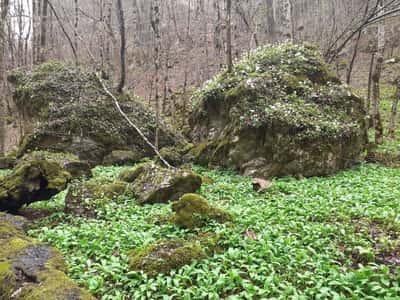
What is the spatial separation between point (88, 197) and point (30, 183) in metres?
1.25

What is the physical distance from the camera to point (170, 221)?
21.0 feet

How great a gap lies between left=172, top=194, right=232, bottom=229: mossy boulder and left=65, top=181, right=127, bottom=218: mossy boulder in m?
2.18

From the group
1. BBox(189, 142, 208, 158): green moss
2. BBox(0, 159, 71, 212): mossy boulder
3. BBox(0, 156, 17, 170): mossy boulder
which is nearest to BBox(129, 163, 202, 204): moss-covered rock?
BBox(0, 159, 71, 212): mossy boulder

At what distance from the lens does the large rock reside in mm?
14633

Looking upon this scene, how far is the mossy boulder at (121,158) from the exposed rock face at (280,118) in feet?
8.98

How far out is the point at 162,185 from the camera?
841 cm

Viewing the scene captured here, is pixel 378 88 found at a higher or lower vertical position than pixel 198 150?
higher

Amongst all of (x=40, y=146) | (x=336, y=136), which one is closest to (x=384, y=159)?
(x=336, y=136)

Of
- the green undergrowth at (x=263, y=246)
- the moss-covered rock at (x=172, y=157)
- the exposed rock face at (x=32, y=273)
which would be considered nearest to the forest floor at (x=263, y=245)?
the green undergrowth at (x=263, y=246)

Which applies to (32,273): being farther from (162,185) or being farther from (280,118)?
(280,118)

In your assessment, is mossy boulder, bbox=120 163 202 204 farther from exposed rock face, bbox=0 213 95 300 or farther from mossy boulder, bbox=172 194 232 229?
exposed rock face, bbox=0 213 95 300

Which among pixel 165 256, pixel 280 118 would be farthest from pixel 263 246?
pixel 280 118

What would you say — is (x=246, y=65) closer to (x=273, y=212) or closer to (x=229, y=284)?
(x=273, y=212)

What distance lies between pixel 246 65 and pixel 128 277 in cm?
1135
